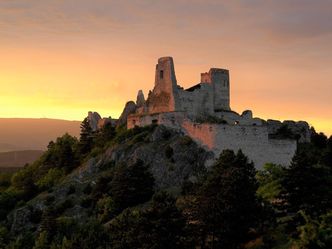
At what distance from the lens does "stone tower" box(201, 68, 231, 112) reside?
84.2 meters

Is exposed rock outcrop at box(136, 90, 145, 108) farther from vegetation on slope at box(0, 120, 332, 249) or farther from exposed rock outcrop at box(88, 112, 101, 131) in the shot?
exposed rock outcrop at box(88, 112, 101, 131)

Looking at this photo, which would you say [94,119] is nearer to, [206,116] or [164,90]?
[164,90]

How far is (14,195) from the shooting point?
87125mm

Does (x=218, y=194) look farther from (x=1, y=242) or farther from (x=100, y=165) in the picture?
(x=100, y=165)

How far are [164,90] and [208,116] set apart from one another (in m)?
6.60

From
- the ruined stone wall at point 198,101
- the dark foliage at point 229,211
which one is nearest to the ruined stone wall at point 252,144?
the ruined stone wall at point 198,101

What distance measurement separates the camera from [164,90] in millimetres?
82938

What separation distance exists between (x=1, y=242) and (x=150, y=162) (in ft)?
60.9

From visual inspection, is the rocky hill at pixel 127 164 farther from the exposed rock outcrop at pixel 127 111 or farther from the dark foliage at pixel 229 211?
the dark foliage at pixel 229 211

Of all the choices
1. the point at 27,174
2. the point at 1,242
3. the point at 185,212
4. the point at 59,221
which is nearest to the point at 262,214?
the point at 185,212

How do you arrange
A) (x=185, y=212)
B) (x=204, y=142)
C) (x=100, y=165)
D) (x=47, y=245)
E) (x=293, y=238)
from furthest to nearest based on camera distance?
(x=100, y=165) → (x=204, y=142) → (x=47, y=245) → (x=185, y=212) → (x=293, y=238)

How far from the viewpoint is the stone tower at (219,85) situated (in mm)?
84250

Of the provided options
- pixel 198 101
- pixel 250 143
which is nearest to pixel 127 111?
pixel 198 101

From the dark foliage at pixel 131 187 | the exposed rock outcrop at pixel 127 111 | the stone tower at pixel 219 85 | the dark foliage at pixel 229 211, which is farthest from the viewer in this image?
the exposed rock outcrop at pixel 127 111
